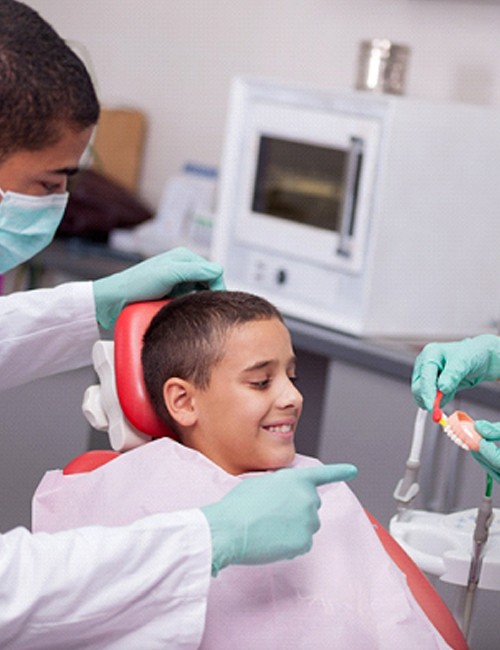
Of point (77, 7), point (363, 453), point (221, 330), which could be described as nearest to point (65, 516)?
point (221, 330)

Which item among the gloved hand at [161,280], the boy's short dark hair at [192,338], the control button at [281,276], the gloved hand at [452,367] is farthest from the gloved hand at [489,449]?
the control button at [281,276]

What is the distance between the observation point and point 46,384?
2242 mm

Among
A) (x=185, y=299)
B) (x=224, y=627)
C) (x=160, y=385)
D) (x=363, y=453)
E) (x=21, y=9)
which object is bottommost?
(x=363, y=453)

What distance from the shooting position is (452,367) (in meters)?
1.71

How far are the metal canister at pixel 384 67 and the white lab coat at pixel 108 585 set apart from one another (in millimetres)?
1822

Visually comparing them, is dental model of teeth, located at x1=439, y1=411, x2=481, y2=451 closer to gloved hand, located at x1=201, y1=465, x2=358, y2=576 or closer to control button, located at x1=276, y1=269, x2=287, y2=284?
gloved hand, located at x1=201, y1=465, x2=358, y2=576

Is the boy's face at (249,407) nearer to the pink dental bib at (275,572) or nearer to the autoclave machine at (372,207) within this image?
the pink dental bib at (275,572)

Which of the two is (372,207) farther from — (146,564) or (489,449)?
(146,564)

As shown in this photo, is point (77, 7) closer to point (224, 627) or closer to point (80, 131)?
point (80, 131)

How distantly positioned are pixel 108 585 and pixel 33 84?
811 mm

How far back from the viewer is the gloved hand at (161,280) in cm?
179

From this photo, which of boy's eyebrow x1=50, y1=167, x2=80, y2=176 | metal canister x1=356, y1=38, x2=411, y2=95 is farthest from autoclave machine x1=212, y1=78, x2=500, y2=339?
boy's eyebrow x1=50, y1=167, x2=80, y2=176

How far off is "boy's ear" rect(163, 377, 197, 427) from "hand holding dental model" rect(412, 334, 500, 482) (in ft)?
1.08

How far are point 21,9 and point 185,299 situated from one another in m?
0.51
